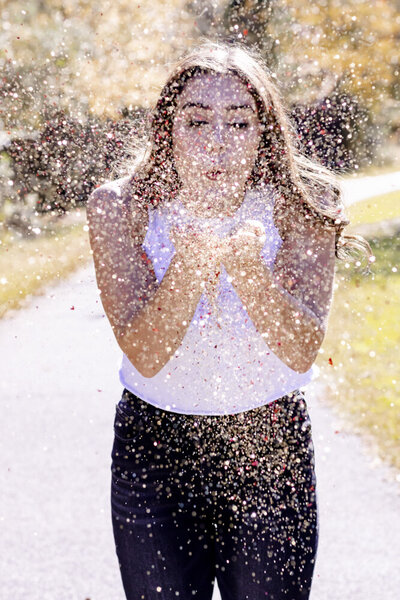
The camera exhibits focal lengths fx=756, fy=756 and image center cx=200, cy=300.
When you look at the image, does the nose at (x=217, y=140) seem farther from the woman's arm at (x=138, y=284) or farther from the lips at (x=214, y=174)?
the woman's arm at (x=138, y=284)

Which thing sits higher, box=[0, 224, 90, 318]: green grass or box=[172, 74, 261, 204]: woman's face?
box=[172, 74, 261, 204]: woman's face

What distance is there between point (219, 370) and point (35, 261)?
9773 mm

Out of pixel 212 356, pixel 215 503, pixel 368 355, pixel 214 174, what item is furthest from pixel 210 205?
pixel 368 355

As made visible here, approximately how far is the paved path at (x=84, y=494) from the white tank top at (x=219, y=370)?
1.70 m

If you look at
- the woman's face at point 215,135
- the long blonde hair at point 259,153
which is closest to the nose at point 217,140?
the woman's face at point 215,135

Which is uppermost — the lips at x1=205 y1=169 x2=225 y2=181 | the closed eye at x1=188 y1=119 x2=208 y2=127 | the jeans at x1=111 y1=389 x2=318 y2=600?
the closed eye at x1=188 y1=119 x2=208 y2=127

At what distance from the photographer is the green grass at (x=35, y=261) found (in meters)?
8.63

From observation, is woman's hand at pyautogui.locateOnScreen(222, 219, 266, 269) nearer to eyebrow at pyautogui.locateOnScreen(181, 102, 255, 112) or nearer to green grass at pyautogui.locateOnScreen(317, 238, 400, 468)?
eyebrow at pyautogui.locateOnScreen(181, 102, 255, 112)

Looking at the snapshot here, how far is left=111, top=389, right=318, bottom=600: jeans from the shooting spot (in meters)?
1.58

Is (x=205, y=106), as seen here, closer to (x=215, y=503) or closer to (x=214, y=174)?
(x=214, y=174)

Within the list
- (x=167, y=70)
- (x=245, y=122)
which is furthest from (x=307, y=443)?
(x=167, y=70)

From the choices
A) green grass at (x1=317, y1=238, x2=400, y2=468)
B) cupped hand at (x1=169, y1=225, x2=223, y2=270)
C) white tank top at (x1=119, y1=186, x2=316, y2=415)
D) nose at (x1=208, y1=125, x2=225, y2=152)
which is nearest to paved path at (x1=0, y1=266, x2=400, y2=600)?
green grass at (x1=317, y1=238, x2=400, y2=468)

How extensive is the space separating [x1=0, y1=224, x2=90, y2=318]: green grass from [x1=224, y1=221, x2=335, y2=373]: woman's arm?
633 cm

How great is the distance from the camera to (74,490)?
3.76 meters
